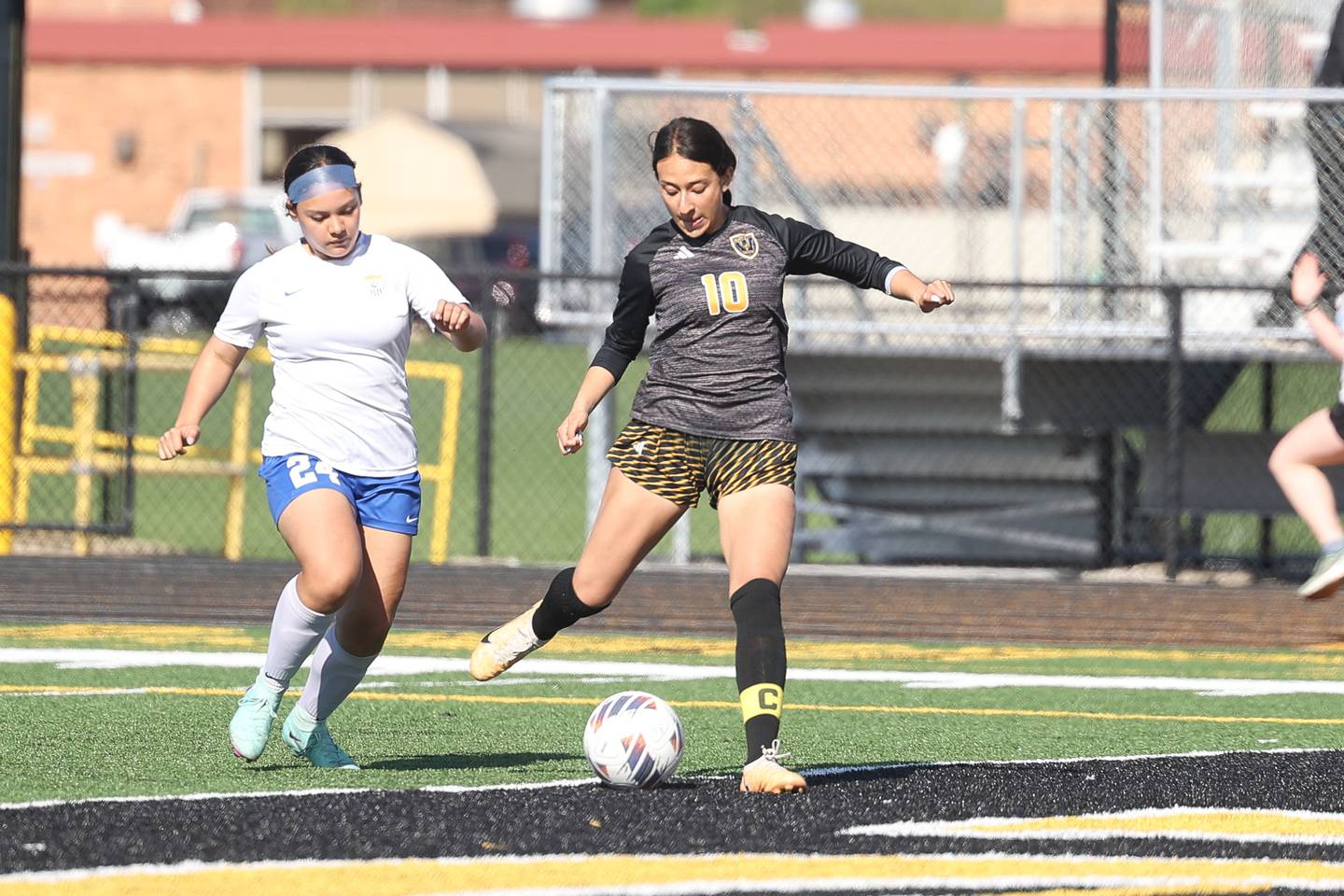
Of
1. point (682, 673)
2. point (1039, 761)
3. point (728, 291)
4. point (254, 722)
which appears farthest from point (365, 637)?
point (682, 673)

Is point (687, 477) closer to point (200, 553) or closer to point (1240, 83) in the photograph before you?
point (200, 553)

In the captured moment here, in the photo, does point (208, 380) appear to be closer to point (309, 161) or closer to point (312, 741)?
point (309, 161)

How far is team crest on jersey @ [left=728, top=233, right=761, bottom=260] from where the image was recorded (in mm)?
6484

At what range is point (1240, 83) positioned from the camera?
15781 millimetres

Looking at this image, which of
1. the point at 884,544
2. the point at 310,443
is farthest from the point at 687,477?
the point at 884,544

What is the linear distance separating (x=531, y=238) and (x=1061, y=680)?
22.8m

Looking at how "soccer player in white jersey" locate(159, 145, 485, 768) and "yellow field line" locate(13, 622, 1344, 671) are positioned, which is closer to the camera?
"soccer player in white jersey" locate(159, 145, 485, 768)

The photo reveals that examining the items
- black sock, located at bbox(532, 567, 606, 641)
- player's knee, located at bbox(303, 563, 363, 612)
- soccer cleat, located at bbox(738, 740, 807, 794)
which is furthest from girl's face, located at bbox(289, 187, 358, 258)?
soccer cleat, located at bbox(738, 740, 807, 794)

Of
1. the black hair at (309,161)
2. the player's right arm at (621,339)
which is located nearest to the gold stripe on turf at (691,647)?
the player's right arm at (621,339)

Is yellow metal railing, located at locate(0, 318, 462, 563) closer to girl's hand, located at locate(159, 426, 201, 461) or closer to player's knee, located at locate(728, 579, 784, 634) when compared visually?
girl's hand, located at locate(159, 426, 201, 461)

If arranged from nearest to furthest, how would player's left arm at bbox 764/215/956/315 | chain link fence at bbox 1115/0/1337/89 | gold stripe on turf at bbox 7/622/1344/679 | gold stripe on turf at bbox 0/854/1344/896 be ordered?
gold stripe on turf at bbox 0/854/1344/896
player's left arm at bbox 764/215/956/315
gold stripe on turf at bbox 7/622/1344/679
chain link fence at bbox 1115/0/1337/89

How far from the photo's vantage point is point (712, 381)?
6.49 metres

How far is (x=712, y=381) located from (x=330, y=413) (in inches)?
42.6

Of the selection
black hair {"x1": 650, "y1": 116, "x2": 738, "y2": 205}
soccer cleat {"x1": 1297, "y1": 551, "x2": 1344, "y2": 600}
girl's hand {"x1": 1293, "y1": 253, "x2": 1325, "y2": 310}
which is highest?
black hair {"x1": 650, "y1": 116, "x2": 738, "y2": 205}
